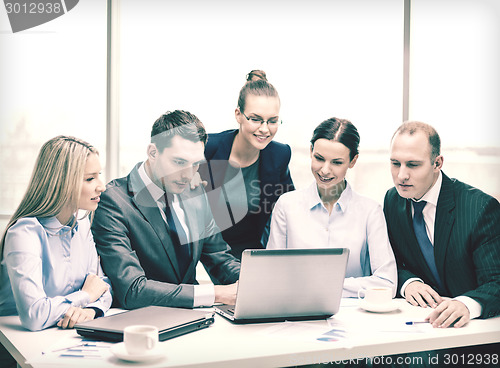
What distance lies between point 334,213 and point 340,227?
0.25 ft

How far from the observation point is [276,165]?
2891 mm

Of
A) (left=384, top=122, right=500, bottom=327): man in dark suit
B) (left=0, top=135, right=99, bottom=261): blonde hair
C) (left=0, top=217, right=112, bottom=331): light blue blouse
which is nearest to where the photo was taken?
(left=0, top=217, right=112, bottom=331): light blue blouse

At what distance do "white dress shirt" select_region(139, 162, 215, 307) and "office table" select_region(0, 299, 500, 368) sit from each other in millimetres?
217

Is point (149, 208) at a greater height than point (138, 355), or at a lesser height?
greater

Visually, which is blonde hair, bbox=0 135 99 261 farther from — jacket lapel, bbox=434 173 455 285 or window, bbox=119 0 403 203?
jacket lapel, bbox=434 173 455 285

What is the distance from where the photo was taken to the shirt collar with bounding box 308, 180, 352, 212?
2549 millimetres

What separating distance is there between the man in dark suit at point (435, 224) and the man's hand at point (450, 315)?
37cm

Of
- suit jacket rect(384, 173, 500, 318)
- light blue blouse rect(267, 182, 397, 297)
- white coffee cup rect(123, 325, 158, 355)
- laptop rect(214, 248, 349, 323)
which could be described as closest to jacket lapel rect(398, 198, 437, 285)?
suit jacket rect(384, 173, 500, 318)

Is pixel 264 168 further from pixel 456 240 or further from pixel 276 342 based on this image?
pixel 276 342

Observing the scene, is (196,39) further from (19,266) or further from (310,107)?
(19,266)

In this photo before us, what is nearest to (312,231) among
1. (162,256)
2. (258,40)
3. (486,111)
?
(162,256)

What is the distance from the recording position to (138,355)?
138cm

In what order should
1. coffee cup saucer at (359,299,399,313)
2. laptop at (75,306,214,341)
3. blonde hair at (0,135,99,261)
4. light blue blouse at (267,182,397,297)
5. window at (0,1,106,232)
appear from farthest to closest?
window at (0,1,106,232) < light blue blouse at (267,182,397,297) < coffee cup saucer at (359,299,399,313) < blonde hair at (0,135,99,261) < laptop at (75,306,214,341)

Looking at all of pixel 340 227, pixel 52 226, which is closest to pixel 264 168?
pixel 340 227
